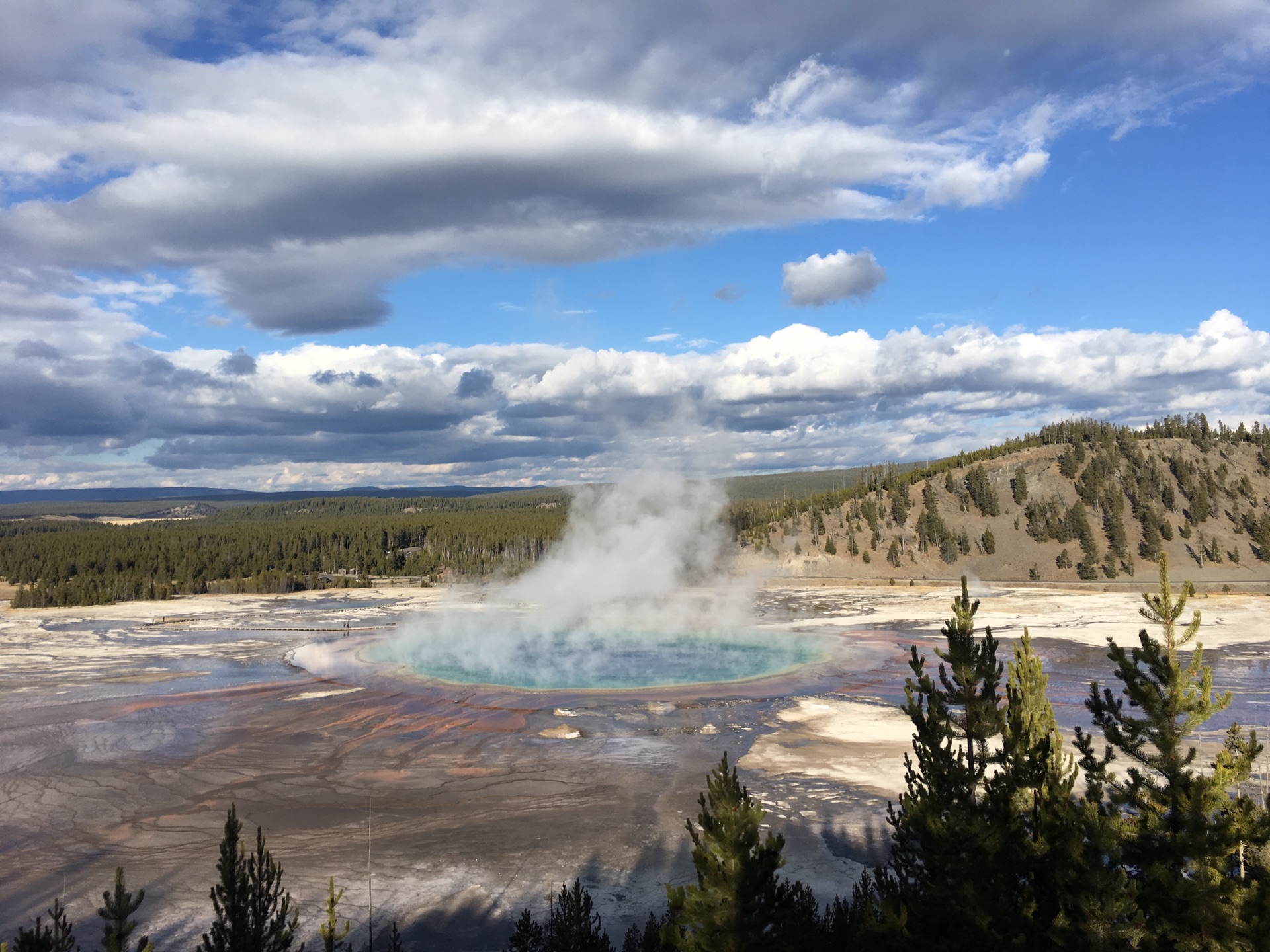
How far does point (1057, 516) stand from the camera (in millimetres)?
89438

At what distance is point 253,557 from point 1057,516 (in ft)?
304

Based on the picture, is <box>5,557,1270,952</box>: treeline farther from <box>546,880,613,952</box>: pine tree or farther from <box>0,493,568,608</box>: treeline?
<box>0,493,568,608</box>: treeline

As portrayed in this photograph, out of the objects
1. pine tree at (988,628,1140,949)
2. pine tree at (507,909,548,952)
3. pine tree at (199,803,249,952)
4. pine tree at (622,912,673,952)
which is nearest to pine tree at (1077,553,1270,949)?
pine tree at (988,628,1140,949)

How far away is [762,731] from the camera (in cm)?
2386

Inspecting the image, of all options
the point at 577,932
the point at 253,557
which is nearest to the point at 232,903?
Result: the point at 577,932

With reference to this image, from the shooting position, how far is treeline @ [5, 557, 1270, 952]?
8375 millimetres

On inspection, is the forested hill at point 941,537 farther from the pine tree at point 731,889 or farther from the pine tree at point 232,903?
the pine tree at point 731,889

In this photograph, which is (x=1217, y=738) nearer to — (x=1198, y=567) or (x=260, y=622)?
(x=260, y=622)

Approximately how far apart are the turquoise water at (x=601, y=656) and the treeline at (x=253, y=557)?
44.1 m

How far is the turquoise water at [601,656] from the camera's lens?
3281cm

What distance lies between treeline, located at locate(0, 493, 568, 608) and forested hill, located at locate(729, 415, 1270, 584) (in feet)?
110

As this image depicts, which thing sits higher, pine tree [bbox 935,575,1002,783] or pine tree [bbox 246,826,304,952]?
pine tree [bbox 935,575,1002,783]

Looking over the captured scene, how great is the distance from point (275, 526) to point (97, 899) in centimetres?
12109

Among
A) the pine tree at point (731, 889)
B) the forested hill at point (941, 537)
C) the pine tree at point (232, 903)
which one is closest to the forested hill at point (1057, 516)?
the forested hill at point (941, 537)
